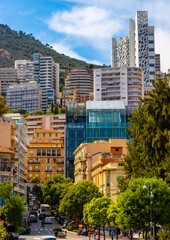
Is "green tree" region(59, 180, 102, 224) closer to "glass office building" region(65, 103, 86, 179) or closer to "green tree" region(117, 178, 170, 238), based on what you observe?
"green tree" region(117, 178, 170, 238)

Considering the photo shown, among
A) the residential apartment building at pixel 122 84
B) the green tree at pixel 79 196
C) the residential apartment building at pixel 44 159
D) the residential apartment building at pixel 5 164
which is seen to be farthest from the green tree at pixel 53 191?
the residential apartment building at pixel 122 84

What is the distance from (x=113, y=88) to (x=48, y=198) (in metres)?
99.9

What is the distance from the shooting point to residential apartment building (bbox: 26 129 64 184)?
518ft

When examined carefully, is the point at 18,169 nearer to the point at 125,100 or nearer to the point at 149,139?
the point at 149,139

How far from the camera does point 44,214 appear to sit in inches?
4013

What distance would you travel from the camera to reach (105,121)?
13825 centimetres

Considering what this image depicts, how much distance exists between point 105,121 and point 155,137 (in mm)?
89800

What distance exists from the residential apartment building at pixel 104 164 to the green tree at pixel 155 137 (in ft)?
28.8

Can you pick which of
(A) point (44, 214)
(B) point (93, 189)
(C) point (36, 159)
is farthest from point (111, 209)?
(C) point (36, 159)

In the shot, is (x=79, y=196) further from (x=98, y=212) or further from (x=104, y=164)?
(x=98, y=212)

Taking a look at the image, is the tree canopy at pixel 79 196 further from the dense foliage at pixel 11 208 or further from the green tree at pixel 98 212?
the dense foliage at pixel 11 208

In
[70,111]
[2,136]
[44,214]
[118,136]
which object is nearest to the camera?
[2,136]

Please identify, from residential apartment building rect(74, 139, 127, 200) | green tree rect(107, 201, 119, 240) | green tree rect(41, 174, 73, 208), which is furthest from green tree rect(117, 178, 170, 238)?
green tree rect(41, 174, 73, 208)

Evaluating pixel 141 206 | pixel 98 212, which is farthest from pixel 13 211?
pixel 141 206
